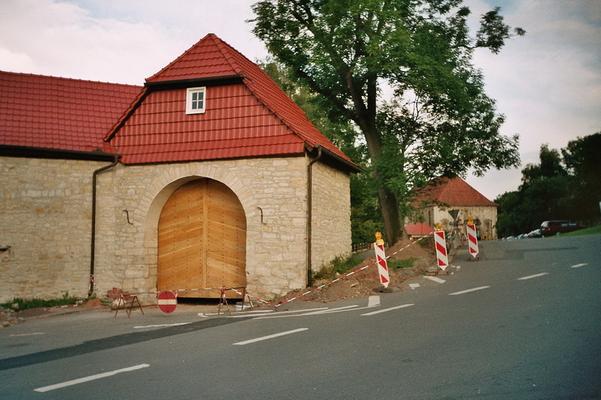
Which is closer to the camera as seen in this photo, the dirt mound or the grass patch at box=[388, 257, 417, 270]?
the dirt mound

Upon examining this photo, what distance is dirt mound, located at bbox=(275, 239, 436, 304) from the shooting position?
12.6 meters

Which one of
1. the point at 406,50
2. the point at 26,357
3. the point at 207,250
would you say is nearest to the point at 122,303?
the point at 207,250

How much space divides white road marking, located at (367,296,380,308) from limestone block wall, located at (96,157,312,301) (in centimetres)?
224

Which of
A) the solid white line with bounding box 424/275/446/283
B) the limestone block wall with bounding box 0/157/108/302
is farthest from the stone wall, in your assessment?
the solid white line with bounding box 424/275/446/283

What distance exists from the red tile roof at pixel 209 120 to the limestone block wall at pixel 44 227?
178 centimetres

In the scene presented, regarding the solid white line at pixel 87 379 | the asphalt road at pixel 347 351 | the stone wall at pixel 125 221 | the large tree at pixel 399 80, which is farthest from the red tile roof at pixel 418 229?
the solid white line at pixel 87 379

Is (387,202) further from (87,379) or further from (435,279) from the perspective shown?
(87,379)

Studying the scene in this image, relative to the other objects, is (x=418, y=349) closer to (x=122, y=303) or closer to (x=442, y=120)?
(x=122, y=303)

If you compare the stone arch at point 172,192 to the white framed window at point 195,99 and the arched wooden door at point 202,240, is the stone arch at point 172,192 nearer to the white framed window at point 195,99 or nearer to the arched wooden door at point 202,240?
the arched wooden door at point 202,240

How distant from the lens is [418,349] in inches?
252

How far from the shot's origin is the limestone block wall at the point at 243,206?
1355 cm

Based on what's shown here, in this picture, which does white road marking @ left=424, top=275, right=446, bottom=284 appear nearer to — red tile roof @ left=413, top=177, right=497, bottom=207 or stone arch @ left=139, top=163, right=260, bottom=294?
stone arch @ left=139, top=163, right=260, bottom=294

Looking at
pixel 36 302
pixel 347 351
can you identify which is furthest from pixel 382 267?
A: pixel 36 302

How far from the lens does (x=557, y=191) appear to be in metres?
65.5
